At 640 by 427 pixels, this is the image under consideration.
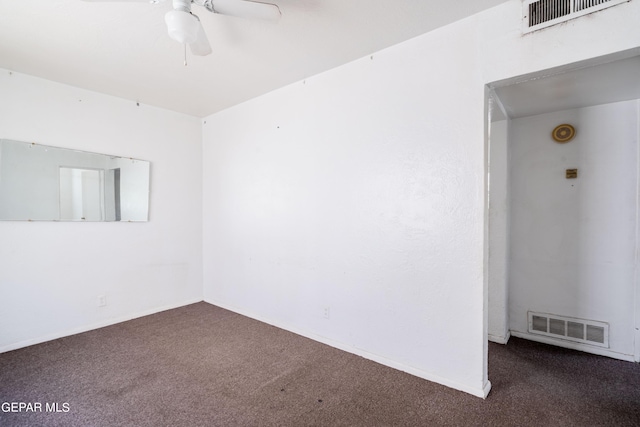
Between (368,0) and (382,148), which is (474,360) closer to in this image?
(382,148)

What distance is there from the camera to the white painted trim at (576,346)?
2.54m

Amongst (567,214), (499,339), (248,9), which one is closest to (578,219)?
(567,214)

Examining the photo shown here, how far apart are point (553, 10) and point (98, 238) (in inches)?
171

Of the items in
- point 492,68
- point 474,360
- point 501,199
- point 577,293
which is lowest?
point 474,360

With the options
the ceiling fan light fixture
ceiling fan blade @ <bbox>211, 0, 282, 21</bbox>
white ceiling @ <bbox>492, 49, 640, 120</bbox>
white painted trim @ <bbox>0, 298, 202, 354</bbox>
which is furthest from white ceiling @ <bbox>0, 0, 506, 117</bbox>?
white painted trim @ <bbox>0, 298, 202, 354</bbox>

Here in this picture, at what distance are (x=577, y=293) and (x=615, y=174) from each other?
1.13 metres

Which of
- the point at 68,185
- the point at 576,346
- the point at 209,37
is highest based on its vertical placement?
the point at 209,37

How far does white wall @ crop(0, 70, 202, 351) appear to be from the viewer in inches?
108

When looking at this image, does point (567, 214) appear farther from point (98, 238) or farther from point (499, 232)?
point (98, 238)

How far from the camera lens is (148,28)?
210 cm

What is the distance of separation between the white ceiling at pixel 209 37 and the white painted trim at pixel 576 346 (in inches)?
117

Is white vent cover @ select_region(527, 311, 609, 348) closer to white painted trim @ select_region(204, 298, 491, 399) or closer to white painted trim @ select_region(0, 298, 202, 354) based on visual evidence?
white painted trim @ select_region(204, 298, 491, 399)

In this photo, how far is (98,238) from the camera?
10.6ft

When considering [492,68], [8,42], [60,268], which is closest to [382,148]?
[492,68]
